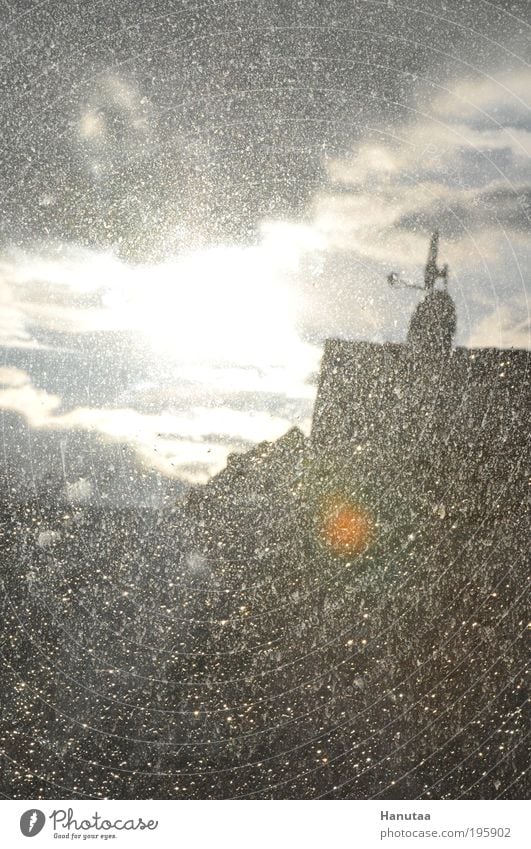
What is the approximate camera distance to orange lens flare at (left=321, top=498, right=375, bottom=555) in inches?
34.7

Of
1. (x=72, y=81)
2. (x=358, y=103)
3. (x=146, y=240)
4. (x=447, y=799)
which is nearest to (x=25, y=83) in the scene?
(x=72, y=81)

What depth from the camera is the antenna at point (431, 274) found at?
892 millimetres

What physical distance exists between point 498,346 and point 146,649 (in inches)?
25.3

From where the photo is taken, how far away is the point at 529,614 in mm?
904
